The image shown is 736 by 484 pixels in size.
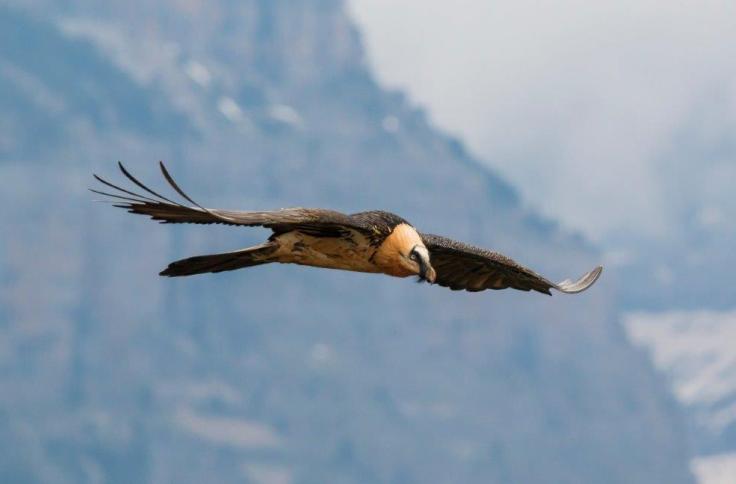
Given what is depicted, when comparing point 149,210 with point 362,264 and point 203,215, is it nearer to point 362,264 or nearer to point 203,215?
point 203,215

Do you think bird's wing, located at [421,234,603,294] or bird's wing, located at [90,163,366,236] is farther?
bird's wing, located at [421,234,603,294]

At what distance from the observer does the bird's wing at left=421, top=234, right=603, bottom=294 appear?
2169cm

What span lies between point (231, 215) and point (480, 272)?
8348 mm

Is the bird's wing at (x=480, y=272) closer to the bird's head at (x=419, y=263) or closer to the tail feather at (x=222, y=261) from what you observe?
the bird's head at (x=419, y=263)

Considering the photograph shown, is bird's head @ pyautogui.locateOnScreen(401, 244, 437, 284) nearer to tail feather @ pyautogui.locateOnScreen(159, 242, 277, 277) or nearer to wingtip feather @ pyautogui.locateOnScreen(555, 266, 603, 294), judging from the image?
tail feather @ pyautogui.locateOnScreen(159, 242, 277, 277)

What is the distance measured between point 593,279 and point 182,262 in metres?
8.49

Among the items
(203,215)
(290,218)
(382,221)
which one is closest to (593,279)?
(382,221)

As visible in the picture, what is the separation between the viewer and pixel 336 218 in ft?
55.6

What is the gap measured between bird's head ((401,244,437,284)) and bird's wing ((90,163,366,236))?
2.47 feet

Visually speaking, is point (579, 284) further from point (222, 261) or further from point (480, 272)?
point (222, 261)

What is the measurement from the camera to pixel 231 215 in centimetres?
1527

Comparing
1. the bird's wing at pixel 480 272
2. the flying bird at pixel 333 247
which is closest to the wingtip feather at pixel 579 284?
the bird's wing at pixel 480 272

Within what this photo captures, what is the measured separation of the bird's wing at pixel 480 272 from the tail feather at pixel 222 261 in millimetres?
3987

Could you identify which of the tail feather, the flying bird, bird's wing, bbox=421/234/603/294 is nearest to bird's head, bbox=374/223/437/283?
the flying bird
